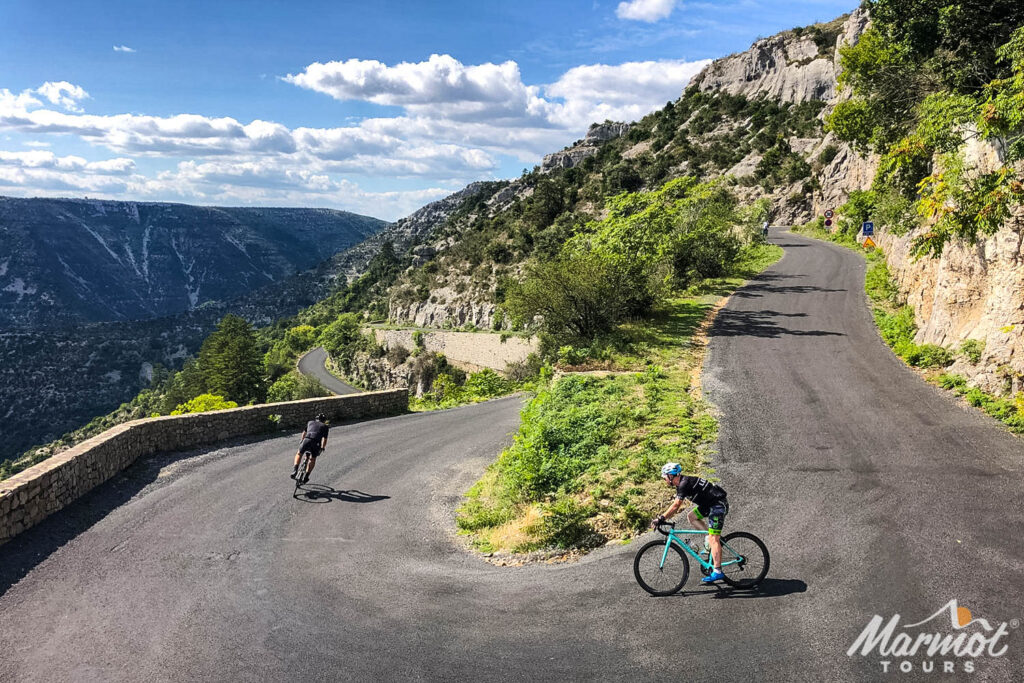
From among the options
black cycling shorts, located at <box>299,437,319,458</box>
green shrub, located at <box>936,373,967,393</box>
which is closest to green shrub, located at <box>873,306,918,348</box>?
green shrub, located at <box>936,373,967,393</box>

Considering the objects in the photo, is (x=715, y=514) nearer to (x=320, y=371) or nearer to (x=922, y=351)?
(x=922, y=351)

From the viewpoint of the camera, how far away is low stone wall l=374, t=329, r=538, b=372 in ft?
177

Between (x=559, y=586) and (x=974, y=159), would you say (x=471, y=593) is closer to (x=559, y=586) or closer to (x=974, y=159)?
(x=559, y=586)

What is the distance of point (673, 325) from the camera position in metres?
23.5

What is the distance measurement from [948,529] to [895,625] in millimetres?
2555

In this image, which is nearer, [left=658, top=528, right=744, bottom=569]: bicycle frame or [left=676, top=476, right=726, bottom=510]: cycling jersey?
[left=658, top=528, right=744, bottom=569]: bicycle frame

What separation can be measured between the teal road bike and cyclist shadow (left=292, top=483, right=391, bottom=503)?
680cm

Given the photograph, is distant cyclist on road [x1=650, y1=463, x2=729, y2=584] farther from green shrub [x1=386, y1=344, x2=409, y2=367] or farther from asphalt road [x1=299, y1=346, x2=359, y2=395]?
asphalt road [x1=299, y1=346, x2=359, y2=395]

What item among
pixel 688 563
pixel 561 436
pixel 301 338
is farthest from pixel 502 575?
pixel 301 338

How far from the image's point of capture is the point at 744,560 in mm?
6805

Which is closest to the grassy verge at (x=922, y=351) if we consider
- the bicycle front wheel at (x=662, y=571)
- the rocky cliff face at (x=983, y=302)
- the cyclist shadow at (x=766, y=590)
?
the rocky cliff face at (x=983, y=302)

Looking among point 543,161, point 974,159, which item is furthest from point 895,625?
point 543,161

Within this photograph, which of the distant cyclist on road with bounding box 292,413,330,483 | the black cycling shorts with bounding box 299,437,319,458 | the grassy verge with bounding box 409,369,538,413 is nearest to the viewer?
the distant cyclist on road with bounding box 292,413,330,483

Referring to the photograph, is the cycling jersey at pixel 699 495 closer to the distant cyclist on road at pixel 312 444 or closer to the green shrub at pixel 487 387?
the distant cyclist on road at pixel 312 444
